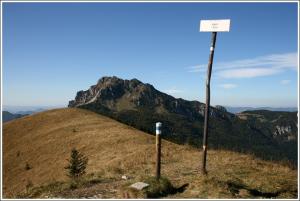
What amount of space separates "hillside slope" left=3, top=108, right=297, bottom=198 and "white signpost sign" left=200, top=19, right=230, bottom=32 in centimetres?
479

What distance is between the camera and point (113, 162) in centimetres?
2403

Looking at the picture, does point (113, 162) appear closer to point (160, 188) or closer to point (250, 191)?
point (160, 188)

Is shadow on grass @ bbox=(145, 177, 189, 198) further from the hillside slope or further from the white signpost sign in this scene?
the white signpost sign

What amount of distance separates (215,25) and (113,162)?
1426cm

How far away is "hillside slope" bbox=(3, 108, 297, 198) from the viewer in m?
11.9

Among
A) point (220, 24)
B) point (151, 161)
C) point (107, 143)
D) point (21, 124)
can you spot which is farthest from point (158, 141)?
point (21, 124)

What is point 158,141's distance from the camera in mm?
12398

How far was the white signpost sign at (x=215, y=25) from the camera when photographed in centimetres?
1194

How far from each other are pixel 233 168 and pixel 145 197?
6.59m

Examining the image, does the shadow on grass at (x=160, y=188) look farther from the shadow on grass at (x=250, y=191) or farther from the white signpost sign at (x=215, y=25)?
the white signpost sign at (x=215, y=25)

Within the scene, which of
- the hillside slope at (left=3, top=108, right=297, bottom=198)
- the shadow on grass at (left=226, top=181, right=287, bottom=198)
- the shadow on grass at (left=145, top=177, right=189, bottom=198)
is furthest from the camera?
the hillside slope at (left=3, top=108, right=297, bottom=198)

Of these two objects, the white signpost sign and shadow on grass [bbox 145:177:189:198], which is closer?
shadow on grass [bbox 145:177:189:198]

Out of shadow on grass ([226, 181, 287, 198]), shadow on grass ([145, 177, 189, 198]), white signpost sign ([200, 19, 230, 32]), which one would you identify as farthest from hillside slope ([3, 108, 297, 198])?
white signpost sign ([200, 19, 230, 32])

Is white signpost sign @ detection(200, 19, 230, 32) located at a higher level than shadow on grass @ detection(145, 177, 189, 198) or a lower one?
higher
